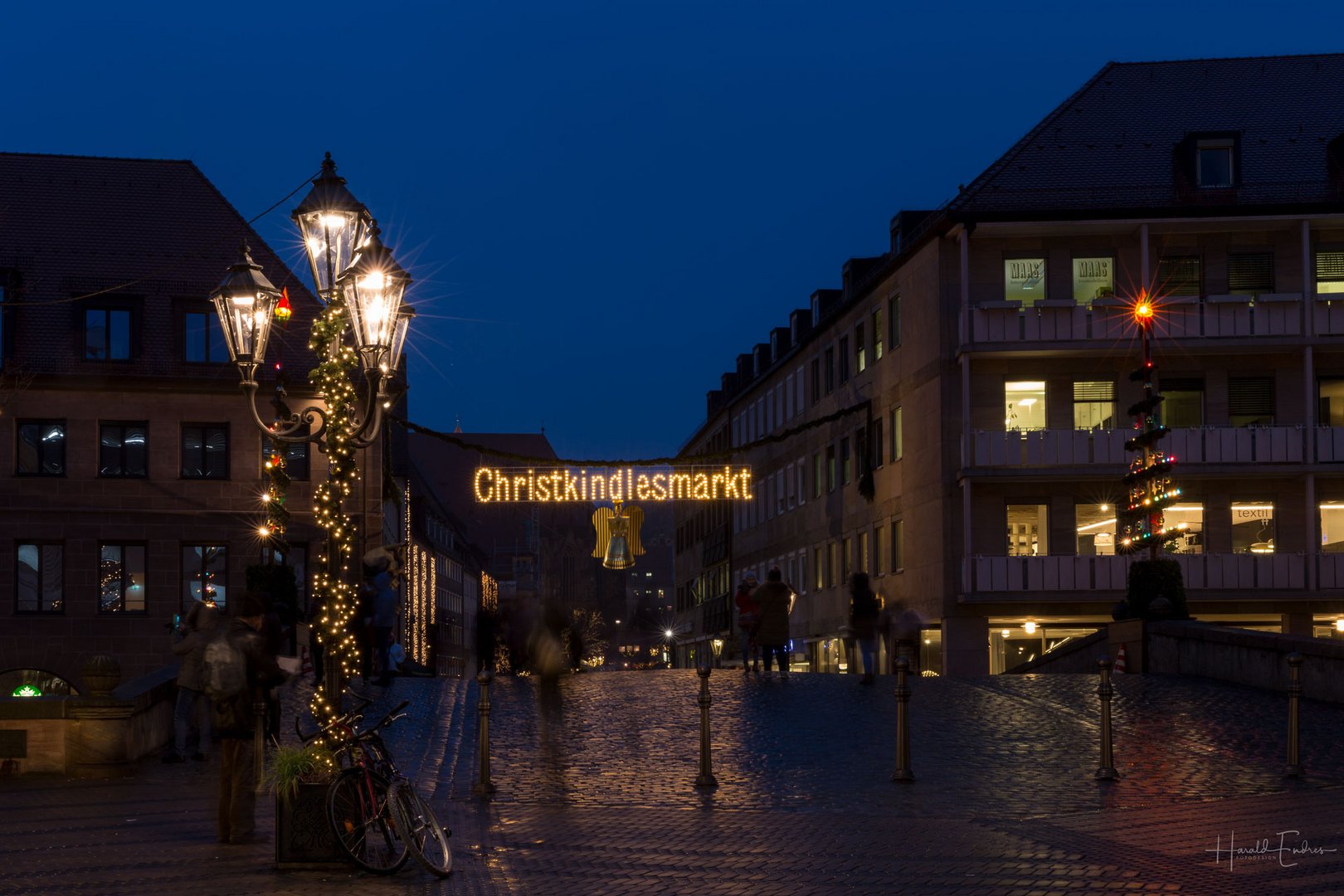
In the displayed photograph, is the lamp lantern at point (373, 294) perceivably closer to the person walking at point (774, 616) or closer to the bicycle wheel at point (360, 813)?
the bicycle wheel at point (360, 813)

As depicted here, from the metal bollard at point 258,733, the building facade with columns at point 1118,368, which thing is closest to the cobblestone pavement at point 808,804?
the metal bollard at point 258,733

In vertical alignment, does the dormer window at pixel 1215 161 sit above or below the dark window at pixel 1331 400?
above

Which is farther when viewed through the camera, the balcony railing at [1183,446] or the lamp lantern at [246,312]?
the balcony railing at [1183,446]

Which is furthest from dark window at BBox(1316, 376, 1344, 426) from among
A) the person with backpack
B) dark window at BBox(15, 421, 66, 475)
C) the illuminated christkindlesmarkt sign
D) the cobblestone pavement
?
the person with backpack

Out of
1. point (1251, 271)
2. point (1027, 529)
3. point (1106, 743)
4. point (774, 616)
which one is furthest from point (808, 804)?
point (1251, 271)

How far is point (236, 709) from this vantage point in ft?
47.4

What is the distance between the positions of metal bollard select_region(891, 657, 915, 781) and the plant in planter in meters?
6.70

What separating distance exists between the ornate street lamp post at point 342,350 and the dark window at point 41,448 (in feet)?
111

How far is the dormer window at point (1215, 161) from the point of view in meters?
46.2

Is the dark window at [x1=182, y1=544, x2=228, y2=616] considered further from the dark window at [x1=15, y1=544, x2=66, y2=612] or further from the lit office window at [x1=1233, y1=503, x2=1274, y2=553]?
the lit office window at [x1=1233, y1=503, x2=1274, y2=553]

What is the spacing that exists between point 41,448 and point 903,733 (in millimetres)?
34533

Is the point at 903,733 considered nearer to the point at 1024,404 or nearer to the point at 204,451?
the point at 1024,404

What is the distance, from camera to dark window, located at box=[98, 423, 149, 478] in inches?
1895

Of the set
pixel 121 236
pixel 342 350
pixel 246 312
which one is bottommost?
pixel 342 350
